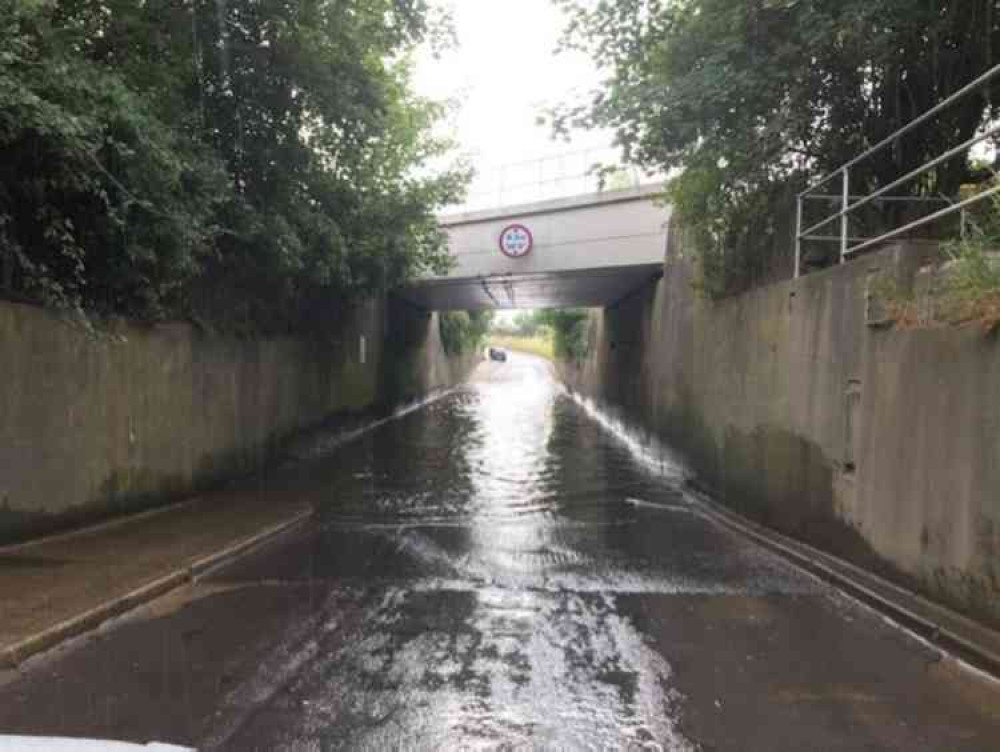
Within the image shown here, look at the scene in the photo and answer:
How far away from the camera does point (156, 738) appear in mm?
3777

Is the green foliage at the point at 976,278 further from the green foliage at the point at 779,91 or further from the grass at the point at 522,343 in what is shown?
the grass at the point at 522,343

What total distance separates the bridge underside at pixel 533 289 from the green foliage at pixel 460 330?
566 cm

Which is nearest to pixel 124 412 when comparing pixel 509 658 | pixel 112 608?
pixel 112 608

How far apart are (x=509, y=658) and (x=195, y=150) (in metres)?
7.16

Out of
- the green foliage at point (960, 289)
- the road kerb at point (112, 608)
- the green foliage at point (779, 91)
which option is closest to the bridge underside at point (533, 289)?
the green foliage at point (779, 91)

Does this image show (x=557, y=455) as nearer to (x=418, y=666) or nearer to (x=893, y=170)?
(x=893, y=170)

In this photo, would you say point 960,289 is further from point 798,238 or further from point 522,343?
point 522,343

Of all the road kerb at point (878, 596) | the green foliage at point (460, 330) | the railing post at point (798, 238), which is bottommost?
the road kerb at point (878, 596)

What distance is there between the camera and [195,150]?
9250 millimetres

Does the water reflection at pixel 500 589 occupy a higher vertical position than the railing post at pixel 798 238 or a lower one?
lower

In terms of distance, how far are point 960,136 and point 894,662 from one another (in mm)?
6596

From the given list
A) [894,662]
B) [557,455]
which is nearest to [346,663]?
[894,662]

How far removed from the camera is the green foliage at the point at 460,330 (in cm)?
3919

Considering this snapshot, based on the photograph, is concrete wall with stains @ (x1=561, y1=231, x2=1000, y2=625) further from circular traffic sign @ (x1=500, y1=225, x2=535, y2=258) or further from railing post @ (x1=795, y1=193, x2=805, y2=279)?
circular traffic sign @ (x1=500, y1=225, x2=535, y2=258)
